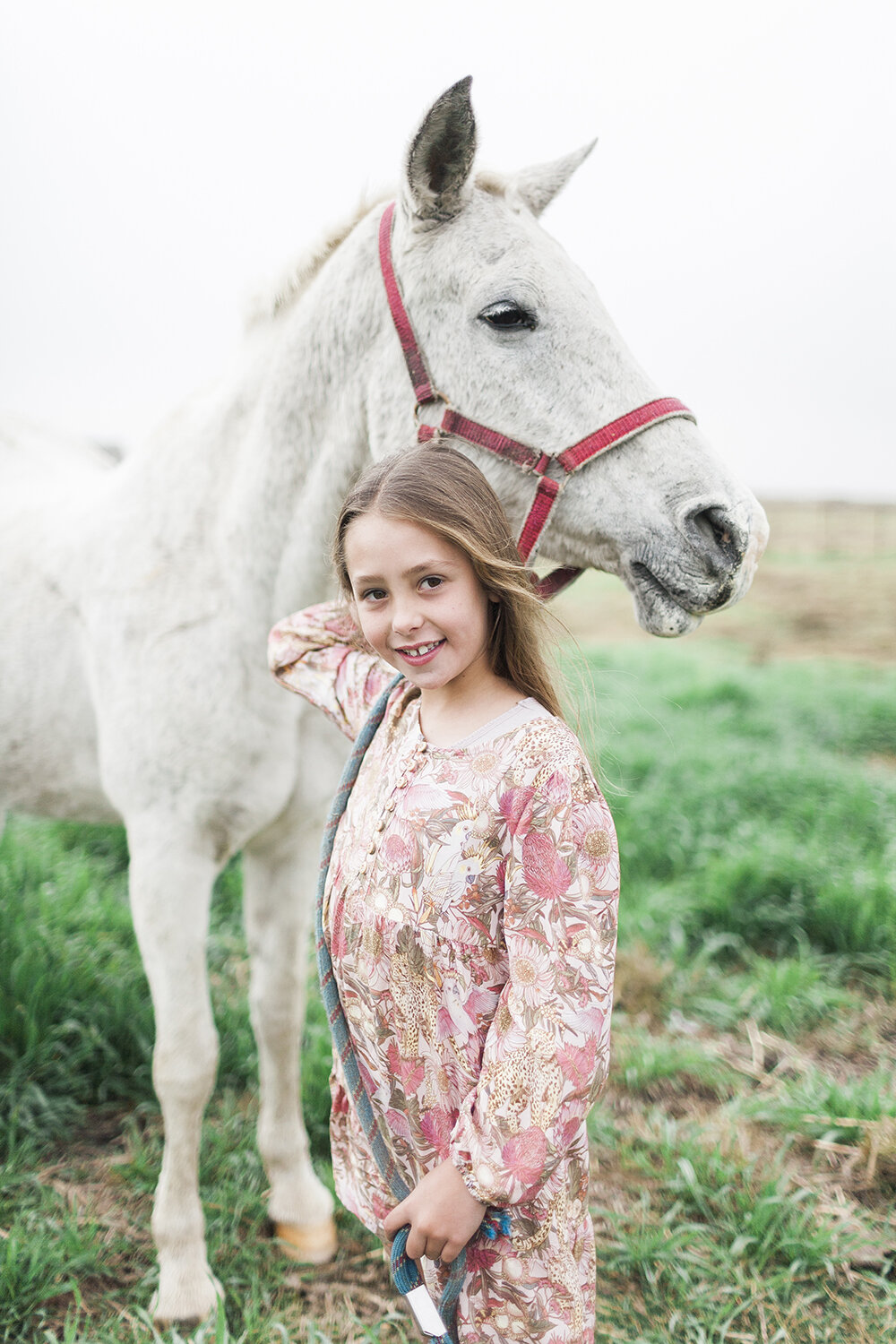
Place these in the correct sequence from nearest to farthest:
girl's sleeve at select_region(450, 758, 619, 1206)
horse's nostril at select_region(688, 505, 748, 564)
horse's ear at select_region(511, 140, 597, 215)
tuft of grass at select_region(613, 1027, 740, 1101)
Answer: girl's sleeve at select_region(450, 758, 619, 1206), horse's nostril at select_region(688, 505, 748, 564), horse's ear at select_region(511, 140, 597, 215), tuft of grass at select_region(613, 1027, 740, 1101)

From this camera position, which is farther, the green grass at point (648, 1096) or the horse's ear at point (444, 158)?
the green grass at point (648, 1096)

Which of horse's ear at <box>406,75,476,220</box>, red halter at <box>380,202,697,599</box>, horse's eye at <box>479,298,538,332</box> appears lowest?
red halter at <box>380,202,697,599</box>

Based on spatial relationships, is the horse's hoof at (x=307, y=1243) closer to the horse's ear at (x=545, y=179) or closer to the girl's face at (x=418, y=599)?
the girl's face at (x=418, y=599)

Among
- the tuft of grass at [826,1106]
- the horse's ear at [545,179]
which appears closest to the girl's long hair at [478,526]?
the horse's ear at [545,179]

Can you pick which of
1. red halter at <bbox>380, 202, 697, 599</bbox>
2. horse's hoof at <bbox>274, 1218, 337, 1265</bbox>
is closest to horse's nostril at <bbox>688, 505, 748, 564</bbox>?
red halter at <bbox>380, 202, 697, 599</bbox>

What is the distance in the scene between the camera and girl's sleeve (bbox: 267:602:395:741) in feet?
5.22

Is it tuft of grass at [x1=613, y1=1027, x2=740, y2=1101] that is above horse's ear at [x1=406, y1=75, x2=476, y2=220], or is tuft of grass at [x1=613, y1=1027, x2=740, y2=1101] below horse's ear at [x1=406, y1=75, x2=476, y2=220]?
below

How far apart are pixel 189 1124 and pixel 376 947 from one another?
3.63ft

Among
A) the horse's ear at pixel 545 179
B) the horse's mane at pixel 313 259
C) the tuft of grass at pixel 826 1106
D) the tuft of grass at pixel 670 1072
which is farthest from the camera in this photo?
the tuft of grass at pixel 670 1072

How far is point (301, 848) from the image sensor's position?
230 centimetres

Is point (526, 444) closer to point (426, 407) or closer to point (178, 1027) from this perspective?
point (426, 407)

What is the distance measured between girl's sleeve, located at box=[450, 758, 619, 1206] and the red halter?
54 cm

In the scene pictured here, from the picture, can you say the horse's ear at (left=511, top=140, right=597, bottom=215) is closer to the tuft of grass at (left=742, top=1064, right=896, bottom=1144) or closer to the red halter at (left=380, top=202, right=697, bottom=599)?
the red halter at (left=380, top=202, right=697, bottom=599)

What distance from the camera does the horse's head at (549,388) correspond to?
4.88ft
